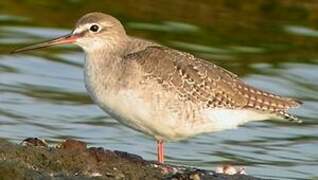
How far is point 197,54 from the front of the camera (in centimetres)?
1892

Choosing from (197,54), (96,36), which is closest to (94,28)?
(96,36)

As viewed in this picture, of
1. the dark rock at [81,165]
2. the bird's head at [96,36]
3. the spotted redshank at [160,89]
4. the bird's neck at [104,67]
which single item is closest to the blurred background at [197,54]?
the spotted redshank at [160,89]

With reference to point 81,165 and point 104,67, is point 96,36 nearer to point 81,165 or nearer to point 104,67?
point 104,67

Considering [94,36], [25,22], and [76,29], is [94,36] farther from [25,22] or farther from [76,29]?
[25,22]

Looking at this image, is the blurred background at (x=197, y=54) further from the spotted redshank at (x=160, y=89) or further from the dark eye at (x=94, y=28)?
the dark eye at (x=94, y=28)

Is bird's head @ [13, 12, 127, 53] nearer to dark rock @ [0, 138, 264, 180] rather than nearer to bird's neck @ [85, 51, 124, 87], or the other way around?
bird's neck @ [85, 51, 124, 87]

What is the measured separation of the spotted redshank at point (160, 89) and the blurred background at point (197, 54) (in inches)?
55.5

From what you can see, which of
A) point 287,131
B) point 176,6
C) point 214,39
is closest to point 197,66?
point 287,131

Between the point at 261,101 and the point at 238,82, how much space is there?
296 mm

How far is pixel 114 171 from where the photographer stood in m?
10.3

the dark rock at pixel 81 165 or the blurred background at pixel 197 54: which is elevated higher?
the blurred background at pixel 197 54

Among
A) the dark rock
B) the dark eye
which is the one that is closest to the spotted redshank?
the dark eye

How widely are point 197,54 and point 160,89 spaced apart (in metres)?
6.99

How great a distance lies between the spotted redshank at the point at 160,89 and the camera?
11.8m
